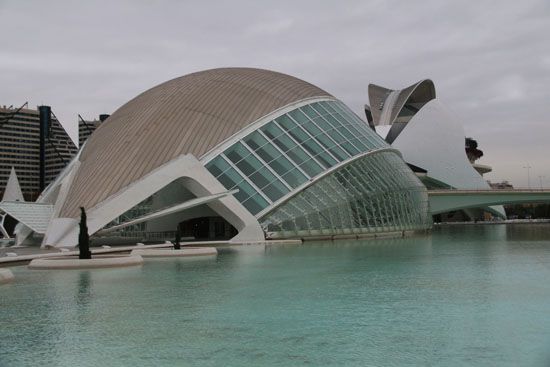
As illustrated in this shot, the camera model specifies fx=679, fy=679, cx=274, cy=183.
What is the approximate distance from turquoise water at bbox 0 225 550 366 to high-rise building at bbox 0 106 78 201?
4348 inches

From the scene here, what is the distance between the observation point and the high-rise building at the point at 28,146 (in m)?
124

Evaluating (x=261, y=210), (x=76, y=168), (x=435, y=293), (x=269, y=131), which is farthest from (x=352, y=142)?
(x=435, y=293)

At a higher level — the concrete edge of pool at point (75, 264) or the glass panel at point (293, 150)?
the glass panel at point (293, 150)

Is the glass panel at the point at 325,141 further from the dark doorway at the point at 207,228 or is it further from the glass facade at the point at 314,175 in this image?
the dark doorway at the point at 207,228

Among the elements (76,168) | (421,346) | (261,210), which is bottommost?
(421,346)

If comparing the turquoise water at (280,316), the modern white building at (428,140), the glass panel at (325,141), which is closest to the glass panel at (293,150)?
the glass panel at (325,141)

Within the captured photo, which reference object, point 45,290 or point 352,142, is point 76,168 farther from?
point 45,290

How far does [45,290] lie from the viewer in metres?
15.8

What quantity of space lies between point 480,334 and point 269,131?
27984 mm

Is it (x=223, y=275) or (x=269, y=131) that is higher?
(x=269, y=131)

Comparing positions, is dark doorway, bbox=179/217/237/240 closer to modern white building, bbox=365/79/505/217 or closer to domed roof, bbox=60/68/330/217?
domed roof, bbox=60/68/330/217

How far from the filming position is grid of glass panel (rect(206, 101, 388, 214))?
1350 inches

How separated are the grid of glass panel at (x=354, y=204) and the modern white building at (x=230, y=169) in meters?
0.07

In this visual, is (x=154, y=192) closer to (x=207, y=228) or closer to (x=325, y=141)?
(x=325, y=141)
